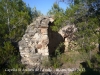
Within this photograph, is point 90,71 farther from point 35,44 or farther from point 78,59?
point 35,44

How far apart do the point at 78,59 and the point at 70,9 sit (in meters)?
3.12

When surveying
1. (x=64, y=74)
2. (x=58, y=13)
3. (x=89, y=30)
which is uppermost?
(x=58, y=13)

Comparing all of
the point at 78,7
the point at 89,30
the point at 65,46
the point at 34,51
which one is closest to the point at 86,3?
the point at 78,7

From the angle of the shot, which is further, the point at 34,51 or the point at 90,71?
the point at 34,51

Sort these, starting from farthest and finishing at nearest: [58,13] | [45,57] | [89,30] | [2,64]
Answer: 1. [45,57]
2. [58,13]
3. [89,30]
4. [2,64]

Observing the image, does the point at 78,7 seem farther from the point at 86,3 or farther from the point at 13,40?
the point at 13,40

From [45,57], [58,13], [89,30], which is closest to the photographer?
[89,30]

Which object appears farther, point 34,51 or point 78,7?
point 34,51

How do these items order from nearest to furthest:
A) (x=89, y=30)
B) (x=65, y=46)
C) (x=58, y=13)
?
(x=89, y=30), (x=58, y=13), (x=65, y=46)

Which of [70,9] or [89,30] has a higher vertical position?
[70,9]

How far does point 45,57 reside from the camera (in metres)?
8.49

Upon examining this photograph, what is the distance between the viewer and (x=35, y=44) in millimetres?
8719

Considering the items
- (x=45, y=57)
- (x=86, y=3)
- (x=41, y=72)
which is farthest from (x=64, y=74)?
(x=86, y=3)

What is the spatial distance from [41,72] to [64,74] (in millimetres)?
1134
